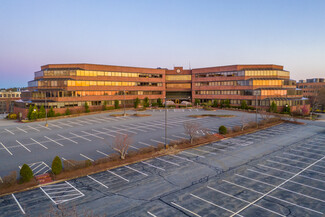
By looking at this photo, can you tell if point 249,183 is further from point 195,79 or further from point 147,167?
point 195,79

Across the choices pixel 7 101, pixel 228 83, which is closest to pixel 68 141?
pixel 228 83

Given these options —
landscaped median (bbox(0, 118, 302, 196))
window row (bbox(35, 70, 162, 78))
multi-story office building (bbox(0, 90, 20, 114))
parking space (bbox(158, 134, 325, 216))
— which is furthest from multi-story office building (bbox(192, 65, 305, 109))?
multi-story office building (bbox(0, 90, 20, 114))

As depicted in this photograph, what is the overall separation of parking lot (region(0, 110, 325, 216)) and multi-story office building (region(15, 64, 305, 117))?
39.9 m

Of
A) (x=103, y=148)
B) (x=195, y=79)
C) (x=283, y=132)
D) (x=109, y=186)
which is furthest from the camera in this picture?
(x=195, y=79)

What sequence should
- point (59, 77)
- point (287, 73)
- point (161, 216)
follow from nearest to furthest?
point (161, 216) < point (59, 77) < point (287, 73)

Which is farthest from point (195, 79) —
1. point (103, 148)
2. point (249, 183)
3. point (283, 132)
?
point (249, 183)

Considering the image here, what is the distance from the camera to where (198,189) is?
16578 mm

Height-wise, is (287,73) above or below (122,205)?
above

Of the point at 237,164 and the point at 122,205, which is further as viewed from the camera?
the point at 237,164

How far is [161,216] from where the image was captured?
13.2 m

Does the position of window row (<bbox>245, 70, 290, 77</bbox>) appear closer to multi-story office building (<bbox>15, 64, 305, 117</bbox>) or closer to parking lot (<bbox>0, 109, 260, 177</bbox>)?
multi-story office building (<bbox>15, 64, 305, 117</bbox>)

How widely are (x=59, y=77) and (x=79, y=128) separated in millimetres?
32083

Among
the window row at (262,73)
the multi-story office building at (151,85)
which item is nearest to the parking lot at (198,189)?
the multi-story office building at (151,85)

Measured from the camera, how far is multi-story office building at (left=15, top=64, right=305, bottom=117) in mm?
65062
